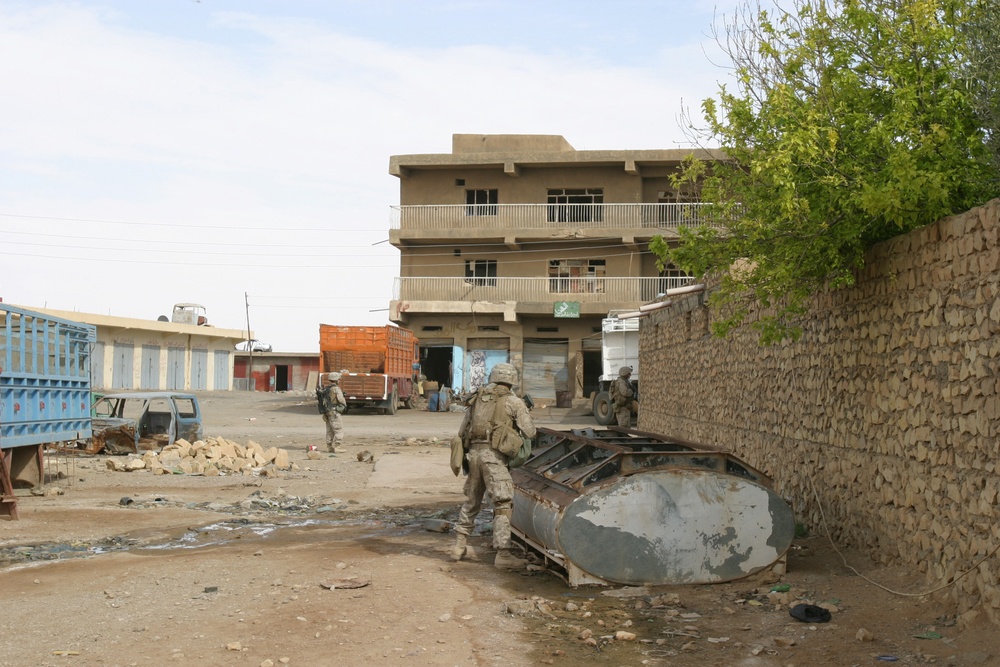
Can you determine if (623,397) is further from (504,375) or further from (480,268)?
(480,268)

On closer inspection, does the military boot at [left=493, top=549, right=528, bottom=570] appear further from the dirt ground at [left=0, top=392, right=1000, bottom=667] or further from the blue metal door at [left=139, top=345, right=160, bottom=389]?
the blue metal door at [left=139, top=345, right=160, bottom=389]

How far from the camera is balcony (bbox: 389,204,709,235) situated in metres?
39.1

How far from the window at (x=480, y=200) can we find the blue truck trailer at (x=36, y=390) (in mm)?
25606

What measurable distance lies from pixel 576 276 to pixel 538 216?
2.78 metres

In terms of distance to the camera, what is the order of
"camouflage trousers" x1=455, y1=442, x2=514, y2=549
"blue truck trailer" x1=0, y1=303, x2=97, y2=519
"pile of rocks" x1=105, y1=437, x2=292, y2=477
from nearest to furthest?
"camouflage trousers" x1=455, y1=442, x2=514, y2=549, "blue truck trailer" x1=0, y1=303, x2=97, y2=519, "pile of rocks" x1=105, y1=437, x2=292, y2=477

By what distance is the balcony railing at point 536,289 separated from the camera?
39.3m

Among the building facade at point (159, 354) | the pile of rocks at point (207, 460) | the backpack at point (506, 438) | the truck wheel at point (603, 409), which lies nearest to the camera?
the backpack at point (506, 438)

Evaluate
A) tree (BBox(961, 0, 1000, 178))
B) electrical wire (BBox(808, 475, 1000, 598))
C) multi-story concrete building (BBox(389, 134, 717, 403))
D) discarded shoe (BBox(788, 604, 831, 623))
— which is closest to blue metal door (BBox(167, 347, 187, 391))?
multi-story concrete building (BBox(389, 134, 717, 403))

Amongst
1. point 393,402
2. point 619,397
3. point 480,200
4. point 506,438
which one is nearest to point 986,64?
point 506,438

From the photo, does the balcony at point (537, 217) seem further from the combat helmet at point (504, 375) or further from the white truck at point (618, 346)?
the combat helmet at point (504, 375)

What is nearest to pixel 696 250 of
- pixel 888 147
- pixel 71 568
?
pixel 888 147

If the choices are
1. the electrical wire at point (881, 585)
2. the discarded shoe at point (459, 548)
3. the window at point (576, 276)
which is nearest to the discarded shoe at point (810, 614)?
the electrical wire at point (881, 585)

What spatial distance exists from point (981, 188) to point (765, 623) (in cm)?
352

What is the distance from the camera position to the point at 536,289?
39.7 meters
